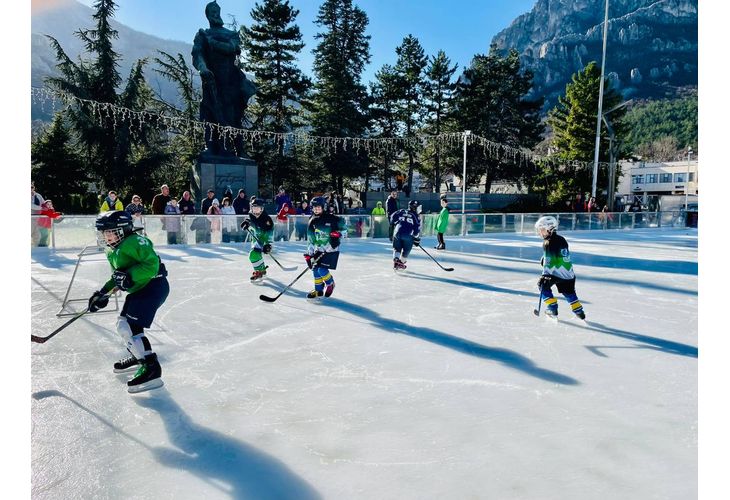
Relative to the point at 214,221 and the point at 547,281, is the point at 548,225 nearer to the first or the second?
the point at 547,281

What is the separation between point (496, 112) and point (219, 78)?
22.8 m

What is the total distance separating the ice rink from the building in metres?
58.1

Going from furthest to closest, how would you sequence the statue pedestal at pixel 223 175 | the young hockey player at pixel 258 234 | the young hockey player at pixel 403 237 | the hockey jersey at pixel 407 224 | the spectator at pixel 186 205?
the statue pedestal at pixel 223 175, the spectator at pixel 186 205, the hockey jersey at pixel 407 224, the young hockey player at pixel 403 237, the young hockey player at pixel 258 234

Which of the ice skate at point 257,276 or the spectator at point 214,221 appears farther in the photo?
the spectator at point 214,221

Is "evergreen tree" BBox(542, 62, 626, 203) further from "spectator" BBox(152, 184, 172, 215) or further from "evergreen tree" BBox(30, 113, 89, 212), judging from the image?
"evergreen tree" BBox(30, 113, 89, 212)

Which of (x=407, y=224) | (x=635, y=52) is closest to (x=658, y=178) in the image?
(x=407, y=224)

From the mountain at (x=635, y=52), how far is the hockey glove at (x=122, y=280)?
12255cm

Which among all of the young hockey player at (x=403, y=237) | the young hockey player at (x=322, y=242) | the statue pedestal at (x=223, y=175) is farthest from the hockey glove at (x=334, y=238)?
the statue pedestal at (x=223, y=175)

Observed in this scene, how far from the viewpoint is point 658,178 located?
62.6 meters

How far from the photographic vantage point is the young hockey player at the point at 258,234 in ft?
23.8

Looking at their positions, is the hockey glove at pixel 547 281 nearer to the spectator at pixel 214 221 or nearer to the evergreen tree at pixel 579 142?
the spectator at pixel 214 221

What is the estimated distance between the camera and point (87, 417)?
2920mm

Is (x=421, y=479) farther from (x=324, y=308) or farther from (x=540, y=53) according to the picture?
(x=540, y=53)

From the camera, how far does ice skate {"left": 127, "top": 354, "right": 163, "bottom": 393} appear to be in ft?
11.0
